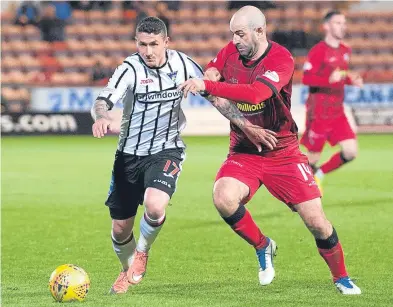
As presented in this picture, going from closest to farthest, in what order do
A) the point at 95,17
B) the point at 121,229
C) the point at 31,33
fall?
the point at 121,229, the point at 31,33, the point at 95,17

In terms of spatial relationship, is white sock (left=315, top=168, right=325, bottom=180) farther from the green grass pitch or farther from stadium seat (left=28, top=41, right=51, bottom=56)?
stadium seat (left=28, top=41, right=51, bottom=56)

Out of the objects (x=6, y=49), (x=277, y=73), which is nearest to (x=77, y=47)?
(x=6, y=49)

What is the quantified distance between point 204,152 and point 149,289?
1419 centimetres

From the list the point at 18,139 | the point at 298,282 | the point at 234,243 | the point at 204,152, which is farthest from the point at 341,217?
the point at 18,139

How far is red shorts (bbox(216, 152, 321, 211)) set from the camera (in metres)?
6.79

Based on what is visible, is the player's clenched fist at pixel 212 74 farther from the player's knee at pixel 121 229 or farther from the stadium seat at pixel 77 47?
the stadium seat at pixel 77 47

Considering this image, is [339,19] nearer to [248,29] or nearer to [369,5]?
[248,29]

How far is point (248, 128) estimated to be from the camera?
681cm

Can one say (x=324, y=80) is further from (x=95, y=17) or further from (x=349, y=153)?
(x=95, y=17)

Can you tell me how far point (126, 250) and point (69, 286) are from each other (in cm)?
101

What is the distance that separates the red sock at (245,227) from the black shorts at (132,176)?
1.60 feet

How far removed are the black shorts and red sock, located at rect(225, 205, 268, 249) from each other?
486 millimetres

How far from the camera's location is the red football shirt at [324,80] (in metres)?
13.2

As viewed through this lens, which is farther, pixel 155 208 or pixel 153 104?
pixel 153 104
